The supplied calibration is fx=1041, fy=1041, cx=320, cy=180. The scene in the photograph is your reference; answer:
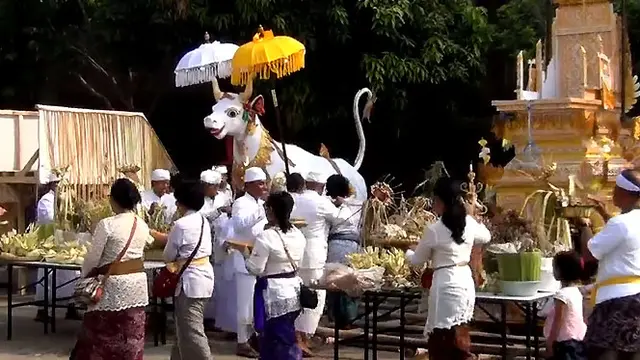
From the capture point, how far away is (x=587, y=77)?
10.7m

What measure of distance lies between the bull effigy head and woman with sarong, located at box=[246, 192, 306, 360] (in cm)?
419

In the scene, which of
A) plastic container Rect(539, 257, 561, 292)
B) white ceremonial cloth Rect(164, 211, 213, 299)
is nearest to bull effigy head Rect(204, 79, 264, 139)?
white ceremonial cloth Rect(164, 211, 213, 299)

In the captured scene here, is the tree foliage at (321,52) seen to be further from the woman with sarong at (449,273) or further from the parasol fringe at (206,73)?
the woman with sarong at (449,273)

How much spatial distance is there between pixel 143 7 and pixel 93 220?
6.34 m

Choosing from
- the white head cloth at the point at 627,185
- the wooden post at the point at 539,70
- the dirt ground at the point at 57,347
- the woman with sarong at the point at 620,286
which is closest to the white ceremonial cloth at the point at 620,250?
the woman with sarong at the point at 620,286

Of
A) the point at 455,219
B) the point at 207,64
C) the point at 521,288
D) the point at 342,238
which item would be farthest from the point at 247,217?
the point at 207,64

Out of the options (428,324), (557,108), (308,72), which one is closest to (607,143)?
(557,108)

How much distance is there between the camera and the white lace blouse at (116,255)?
6.45 meters

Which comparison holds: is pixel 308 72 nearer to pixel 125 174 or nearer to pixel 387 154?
pixel 387 154

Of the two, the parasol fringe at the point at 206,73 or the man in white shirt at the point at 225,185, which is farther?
the parasol fringe at the point at 206,73

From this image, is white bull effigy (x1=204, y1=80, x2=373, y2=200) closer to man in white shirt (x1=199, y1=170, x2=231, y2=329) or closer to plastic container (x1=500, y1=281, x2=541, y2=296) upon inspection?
man in white shirt (x1=199, y1=170, x2=231, y2=329)

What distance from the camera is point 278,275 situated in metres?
7.08

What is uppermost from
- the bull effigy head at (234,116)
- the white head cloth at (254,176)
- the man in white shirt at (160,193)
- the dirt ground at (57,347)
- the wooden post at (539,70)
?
the wooden post at (539,70)

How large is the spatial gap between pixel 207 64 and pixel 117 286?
235 inches
